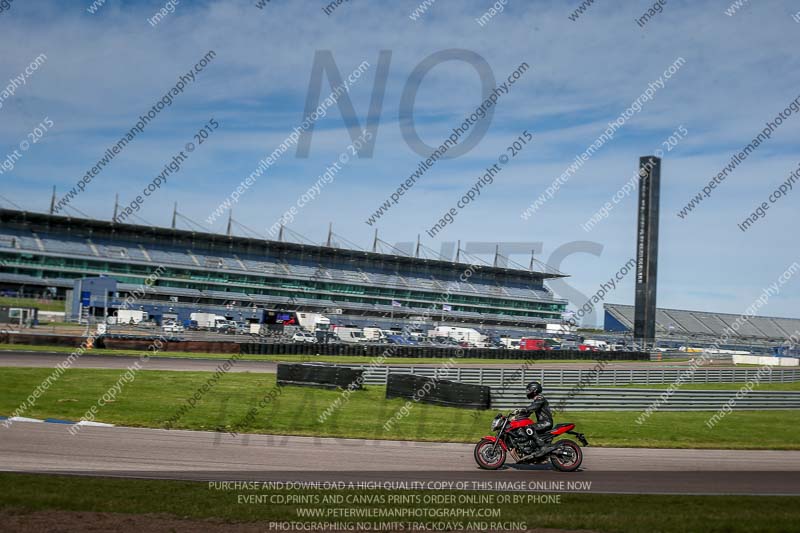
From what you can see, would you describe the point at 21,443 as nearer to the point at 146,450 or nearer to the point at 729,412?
the point at 146,450

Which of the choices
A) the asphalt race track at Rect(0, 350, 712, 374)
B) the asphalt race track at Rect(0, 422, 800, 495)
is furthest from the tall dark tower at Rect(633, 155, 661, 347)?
the asphalt race track at Rect(0, 422, 800, 495)

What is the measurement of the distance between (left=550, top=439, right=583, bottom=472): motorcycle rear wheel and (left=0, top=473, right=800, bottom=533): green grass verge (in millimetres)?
2521

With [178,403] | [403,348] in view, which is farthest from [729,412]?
[403,348]

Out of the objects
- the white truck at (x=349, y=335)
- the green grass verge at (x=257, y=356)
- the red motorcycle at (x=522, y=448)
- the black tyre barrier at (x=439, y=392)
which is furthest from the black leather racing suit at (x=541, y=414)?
the white truck at (x=349, y=335)

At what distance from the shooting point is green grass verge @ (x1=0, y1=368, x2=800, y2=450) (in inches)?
703

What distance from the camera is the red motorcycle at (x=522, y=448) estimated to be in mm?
13422

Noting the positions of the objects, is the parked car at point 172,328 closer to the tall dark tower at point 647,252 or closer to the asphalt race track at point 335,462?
the asphalt race track at point 335,462

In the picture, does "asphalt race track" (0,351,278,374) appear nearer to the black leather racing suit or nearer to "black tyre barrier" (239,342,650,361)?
"black tyre barrier" (239,342,650,361)

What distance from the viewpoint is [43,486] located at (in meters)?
9.74

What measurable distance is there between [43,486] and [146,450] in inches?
148

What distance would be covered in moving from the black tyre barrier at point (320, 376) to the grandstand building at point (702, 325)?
89.2 m

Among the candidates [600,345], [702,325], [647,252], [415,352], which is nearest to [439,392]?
[415,352]

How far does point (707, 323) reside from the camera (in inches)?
4756

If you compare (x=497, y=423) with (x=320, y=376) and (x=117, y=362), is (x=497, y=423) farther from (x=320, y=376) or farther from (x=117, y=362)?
(x=117, y=362)
